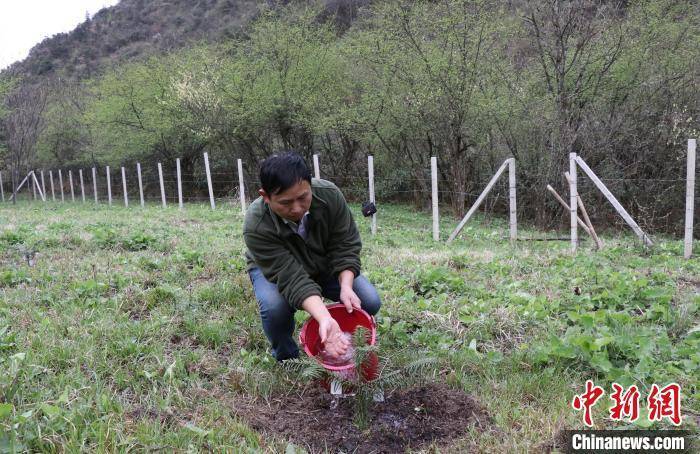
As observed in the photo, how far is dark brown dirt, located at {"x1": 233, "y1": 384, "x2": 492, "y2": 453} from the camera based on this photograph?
6.76 ft

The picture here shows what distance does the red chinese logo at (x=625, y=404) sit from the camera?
6.92ft

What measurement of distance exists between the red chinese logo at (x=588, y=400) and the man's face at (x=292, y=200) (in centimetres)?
156

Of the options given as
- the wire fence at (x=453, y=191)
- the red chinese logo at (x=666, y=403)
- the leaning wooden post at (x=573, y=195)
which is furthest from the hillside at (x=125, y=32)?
the red chinese logo at (x=666, y=403)

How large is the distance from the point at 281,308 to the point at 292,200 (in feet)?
1.99

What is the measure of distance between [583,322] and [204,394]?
7.30 ft

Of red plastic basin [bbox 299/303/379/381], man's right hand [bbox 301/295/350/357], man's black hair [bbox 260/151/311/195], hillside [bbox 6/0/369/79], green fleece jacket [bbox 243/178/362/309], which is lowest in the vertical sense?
red plastic basin [bbox 299/303/379/381]

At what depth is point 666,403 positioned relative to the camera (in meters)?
2.15

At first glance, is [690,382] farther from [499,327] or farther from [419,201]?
[419,201]

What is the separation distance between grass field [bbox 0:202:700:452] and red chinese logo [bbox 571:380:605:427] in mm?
34

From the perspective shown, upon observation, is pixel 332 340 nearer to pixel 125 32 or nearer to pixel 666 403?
pixel 666 403

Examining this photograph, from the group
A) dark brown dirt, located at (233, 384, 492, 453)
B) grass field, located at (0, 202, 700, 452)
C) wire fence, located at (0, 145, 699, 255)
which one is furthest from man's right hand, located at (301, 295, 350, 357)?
wire fence, located at (0, 145, 699, 255)

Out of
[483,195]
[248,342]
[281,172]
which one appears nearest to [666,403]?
[281,172]

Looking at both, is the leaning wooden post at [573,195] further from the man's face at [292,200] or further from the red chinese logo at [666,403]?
the man's face at [292,200]

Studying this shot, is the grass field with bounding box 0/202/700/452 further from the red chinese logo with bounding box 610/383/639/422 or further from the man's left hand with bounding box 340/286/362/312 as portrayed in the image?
the man's left hand with bounding box 340/286/362/312
